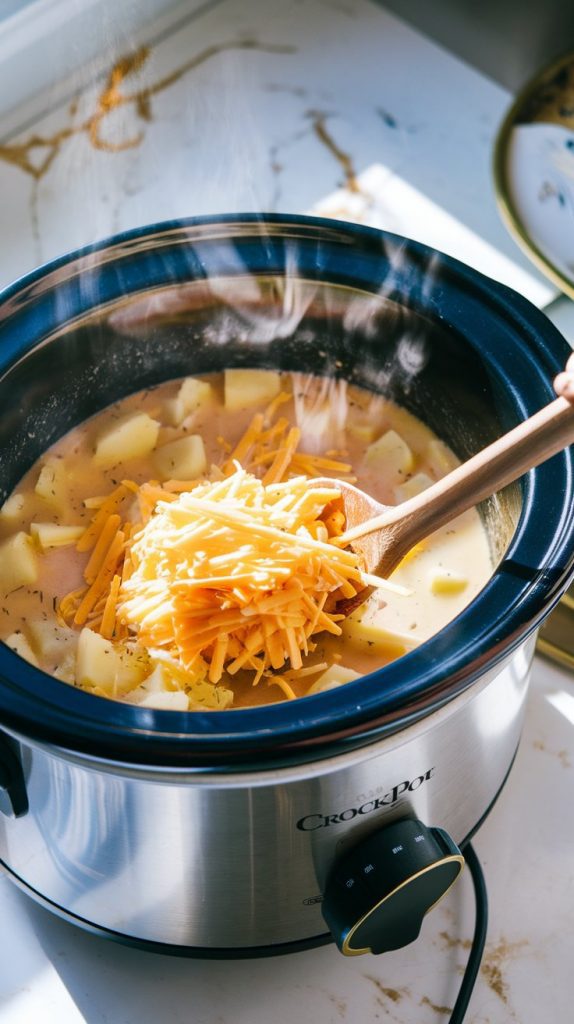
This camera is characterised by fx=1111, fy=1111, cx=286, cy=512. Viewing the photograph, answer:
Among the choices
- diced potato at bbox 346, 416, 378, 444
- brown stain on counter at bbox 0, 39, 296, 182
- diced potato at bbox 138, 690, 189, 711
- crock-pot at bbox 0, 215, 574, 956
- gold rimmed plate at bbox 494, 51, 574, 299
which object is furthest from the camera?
brown stain on counter at bbox 0, 39, 296, 182

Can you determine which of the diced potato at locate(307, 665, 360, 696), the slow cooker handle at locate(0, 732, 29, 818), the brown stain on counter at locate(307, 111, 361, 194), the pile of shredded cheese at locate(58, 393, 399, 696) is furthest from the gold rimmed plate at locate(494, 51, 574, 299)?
the slow cooker handle at locate(0, 732, 29, 818)

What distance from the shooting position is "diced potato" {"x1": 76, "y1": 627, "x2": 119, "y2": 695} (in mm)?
1029

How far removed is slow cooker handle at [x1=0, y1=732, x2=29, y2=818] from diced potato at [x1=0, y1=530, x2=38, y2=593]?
27 cm

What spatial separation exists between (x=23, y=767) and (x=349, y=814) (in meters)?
0.27

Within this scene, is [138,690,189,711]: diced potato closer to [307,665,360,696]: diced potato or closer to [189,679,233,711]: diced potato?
[189,679,233,711]: diced potato

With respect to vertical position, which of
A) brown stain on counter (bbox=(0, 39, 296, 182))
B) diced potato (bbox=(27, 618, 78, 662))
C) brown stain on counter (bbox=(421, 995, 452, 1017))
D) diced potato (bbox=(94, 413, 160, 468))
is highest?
brown stain on counter (bbox=(0, 39, 296, 182))

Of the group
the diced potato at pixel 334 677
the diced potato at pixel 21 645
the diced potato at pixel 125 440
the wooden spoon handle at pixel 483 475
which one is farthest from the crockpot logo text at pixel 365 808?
the diced potato at pixel 125 440

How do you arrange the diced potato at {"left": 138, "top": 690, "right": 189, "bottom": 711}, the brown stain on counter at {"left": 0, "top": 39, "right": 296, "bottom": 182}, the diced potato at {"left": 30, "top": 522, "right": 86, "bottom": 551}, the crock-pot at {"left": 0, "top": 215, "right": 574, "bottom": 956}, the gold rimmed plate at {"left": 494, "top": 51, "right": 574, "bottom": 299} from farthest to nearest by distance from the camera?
the brown stain on counter at {"left": 0, "top": 39, "right": 296, "bottom": 182}
the gold rimmed plate at {"left": 494, "top": 51, "right": 574, "bottom": 299}
the diced potato at {"left": 30, "top": 522, "right": 86, "bottom": 551}
the diced potato at {"left": 138, "top": 690, "right": 189, "bottom": 711}
the crock-pot at {"left": 0, "top": 215, "right": 574, "bottom": 956}

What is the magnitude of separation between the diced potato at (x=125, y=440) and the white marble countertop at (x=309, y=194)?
0.42 m

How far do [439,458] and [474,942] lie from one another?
0.52m

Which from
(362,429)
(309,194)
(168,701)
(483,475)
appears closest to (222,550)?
(168,701)

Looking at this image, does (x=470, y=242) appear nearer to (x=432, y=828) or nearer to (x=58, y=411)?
(x=58, y=411)

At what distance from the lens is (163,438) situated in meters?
1.32

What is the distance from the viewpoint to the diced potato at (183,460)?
127 cm
